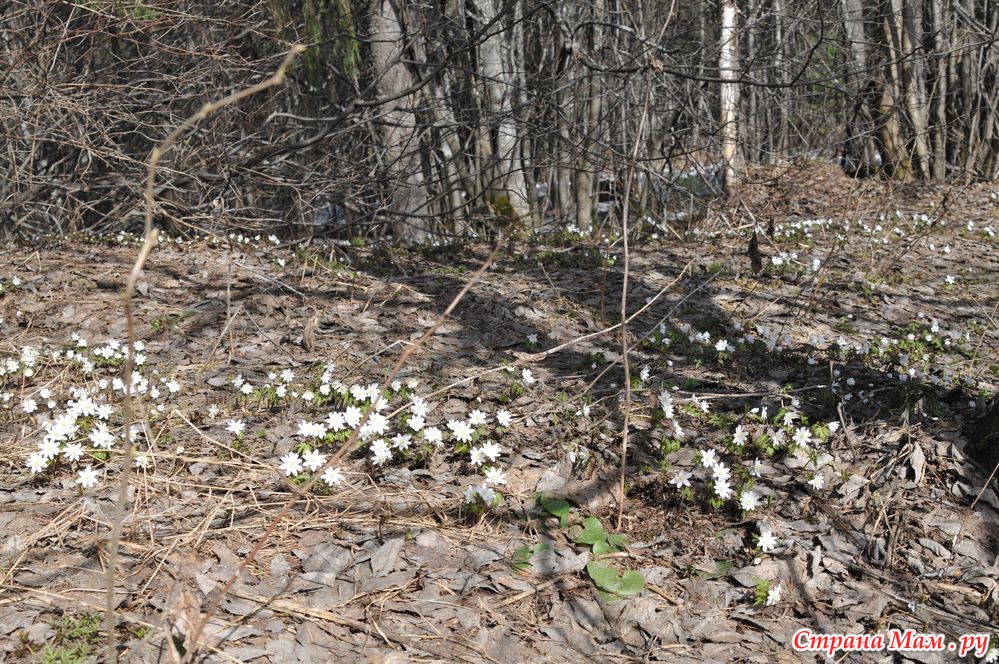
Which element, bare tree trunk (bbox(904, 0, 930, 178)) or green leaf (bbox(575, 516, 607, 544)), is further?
bare tree trunk (bbox(904, 0, 930, 178))

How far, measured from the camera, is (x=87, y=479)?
3.37 metres

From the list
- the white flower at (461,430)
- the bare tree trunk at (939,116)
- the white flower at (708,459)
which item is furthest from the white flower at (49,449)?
the bare tree trunk at (939,116)

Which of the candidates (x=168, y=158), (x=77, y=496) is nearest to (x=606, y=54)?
(x=168, y=158)

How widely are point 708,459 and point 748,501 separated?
296 mm

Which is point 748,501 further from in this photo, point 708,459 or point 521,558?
point 521,558

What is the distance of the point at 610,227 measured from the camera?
911 centimetres

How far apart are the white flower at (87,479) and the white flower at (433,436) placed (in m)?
1.49

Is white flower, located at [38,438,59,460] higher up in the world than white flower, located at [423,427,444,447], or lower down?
higher up

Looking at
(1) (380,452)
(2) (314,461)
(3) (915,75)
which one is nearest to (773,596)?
(1) (380,452)

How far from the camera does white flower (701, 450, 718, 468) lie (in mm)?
3553

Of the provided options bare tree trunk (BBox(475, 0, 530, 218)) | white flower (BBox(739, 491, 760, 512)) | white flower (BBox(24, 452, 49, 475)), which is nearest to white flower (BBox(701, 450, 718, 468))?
white flower (BBox(739, 491, 760, 512))

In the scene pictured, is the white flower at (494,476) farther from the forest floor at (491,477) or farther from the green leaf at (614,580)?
the green leaf at (614,580)

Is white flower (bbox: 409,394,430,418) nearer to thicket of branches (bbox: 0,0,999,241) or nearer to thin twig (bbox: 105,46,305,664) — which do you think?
thin twig (bbox: 105,46,305,664)

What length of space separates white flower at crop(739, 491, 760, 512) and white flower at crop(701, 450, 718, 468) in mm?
227
